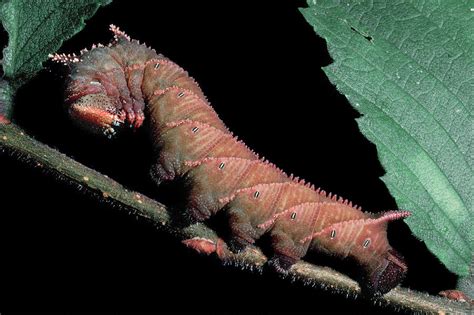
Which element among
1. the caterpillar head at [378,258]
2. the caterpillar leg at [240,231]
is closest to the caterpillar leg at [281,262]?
the caterpillar leg at [240,231]

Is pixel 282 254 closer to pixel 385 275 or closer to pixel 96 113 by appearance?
pixel 385 275

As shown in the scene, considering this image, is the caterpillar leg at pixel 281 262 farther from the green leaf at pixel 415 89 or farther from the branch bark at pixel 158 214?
the green leaf at pixel 415 89

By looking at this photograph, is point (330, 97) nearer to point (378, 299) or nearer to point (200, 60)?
point (200, 60)

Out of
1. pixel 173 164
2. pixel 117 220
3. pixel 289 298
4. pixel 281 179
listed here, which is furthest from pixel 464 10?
pixel 117 220

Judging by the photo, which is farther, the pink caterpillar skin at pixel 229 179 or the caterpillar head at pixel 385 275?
the pink caterpillar skin at pixel 229 179

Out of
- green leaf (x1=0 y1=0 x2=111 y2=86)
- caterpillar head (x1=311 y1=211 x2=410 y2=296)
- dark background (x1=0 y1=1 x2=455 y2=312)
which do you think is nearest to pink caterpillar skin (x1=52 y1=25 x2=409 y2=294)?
caterpillar head (x1=311 y1=211 x2=410 y2=296)

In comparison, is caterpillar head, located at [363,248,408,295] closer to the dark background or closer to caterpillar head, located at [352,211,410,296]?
caterpillar head, located at [352,211,410,296]
